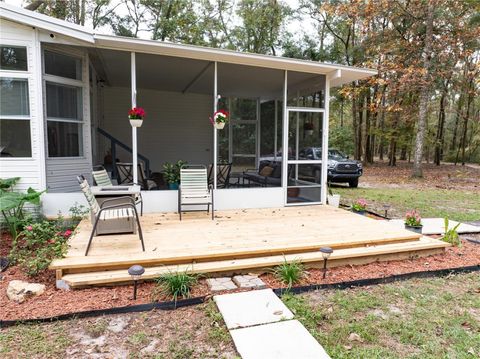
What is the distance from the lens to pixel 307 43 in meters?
17.4

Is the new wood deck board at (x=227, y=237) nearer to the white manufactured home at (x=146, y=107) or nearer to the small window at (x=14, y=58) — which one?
the white manufactured home at (x=146, y=107)

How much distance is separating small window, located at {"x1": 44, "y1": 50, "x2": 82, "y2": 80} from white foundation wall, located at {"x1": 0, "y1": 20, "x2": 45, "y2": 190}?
0.65 feet

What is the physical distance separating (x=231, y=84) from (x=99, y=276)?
6.17 m

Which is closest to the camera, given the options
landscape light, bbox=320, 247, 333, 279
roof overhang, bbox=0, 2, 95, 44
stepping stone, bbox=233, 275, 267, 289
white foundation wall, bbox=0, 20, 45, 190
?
stepping stone, bbox=233, 275, 267, 289

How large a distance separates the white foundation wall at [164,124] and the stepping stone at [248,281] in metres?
7.08

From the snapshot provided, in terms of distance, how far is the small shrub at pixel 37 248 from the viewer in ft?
11.0

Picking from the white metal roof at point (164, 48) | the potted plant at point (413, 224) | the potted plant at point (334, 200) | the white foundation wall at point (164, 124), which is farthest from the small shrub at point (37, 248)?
the white foundation wall at point (164, 124)

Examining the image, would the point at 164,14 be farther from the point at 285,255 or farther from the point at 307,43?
the point at 285,255

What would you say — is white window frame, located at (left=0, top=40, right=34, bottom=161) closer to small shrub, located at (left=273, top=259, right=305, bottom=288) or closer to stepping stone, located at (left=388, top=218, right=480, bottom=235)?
small shrub, located at (left=273, top=259, right=305, bottom=288)

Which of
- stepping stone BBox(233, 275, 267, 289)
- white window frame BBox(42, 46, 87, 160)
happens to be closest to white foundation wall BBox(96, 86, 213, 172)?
white window frame BBox(42, 46, 87, 160)

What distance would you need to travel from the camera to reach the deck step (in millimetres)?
3146

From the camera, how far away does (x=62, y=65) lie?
5.24 m

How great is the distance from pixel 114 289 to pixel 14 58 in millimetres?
4061

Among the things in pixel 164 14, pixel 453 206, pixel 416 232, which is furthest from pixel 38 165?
pixel 164 14
